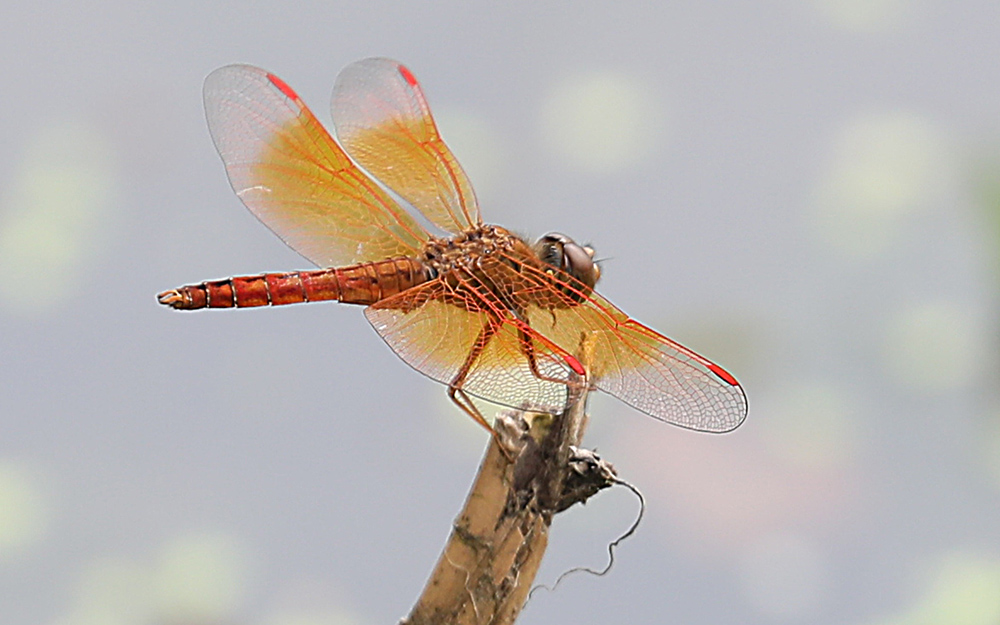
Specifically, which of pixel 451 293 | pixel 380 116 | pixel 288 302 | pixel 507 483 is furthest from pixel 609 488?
pixel 380 116

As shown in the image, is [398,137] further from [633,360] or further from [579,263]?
[633,360]

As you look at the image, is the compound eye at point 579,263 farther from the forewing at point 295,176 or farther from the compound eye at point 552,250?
the forewing at point 295,176

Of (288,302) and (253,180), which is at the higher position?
(253,180)

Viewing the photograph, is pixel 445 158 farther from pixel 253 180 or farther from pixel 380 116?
pixel 253 180

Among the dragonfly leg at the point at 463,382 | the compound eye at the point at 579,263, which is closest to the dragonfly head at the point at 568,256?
the compound eye at the point at 579,263

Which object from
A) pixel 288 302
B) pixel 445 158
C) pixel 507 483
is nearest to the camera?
pixel 507 483

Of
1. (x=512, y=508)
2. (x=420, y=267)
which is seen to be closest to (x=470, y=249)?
(x=420, y=267)
